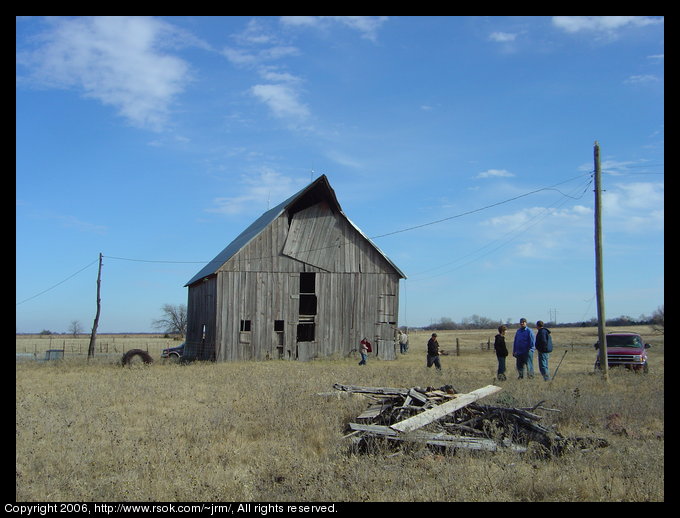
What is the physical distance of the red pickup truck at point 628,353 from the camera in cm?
2033

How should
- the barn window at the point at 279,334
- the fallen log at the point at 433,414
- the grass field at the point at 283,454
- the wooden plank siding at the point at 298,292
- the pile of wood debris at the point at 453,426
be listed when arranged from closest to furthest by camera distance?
the grass field at the point at 283,454 → the pile of wood debris at the point at 453,426 → the fallen log at the point at 433,414 → the wooden plank siding at the point at 298,292 → the barn window at the point at 279,334

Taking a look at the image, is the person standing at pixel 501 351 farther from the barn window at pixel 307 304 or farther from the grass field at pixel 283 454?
the barn window at pixel 307 304

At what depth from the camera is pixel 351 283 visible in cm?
2689

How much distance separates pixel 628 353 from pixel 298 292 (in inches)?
549

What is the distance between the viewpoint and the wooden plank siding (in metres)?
25.2

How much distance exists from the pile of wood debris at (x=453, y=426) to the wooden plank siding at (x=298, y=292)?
1533cm

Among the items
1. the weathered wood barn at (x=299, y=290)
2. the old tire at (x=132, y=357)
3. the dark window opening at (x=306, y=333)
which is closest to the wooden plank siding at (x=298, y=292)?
the weathered wood barn at (x=299, y=290)

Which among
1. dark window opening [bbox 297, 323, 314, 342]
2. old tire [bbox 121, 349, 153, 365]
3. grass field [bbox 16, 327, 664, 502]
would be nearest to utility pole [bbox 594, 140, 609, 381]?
grass field [bbox 16, 327, 664, 502]

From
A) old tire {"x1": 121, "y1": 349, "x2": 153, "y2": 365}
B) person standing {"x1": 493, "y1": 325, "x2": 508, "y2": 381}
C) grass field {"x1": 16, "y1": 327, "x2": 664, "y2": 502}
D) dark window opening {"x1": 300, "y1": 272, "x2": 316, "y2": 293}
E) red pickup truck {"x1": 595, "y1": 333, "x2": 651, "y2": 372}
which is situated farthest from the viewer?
dark window opening {"x1": 300, "y1": 272, "x2": 316, "y2": 293}

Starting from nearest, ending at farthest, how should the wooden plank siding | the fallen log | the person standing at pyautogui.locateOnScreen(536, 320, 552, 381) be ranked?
the fallen log, the person standing at pyautogui.locateOnScreen(536, 320, 552, 381), the wooden plank siding

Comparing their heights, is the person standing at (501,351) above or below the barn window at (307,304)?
below

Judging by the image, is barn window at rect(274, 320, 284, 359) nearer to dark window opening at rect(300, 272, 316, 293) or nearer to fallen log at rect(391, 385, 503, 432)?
dark window opening at rect(300, 272, 316, 293)

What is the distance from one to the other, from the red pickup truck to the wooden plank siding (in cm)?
994
